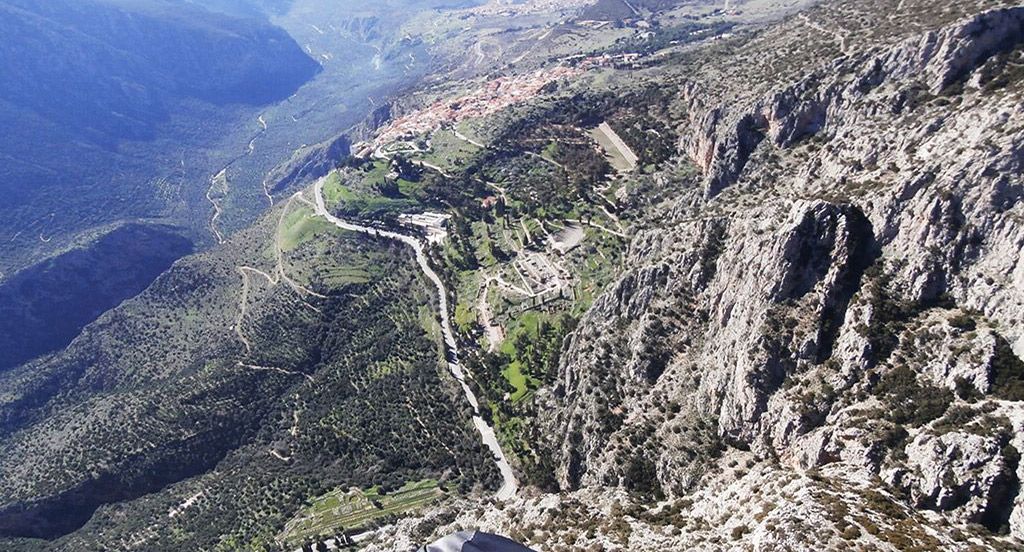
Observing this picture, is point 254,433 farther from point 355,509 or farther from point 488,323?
point 488,323

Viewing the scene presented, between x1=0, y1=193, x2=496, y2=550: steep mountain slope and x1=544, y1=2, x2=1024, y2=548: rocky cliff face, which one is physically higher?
x1=544, y1=2, x2=1024, y2=548: rocky cliff face

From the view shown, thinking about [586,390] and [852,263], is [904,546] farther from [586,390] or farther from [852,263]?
[586,390]

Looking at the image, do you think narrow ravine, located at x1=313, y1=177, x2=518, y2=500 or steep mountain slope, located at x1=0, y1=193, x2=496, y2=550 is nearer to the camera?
narrow ravine, located at x1=313, y1=177, x2=518, y2=500

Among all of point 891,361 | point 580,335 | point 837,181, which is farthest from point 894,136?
point 580,335

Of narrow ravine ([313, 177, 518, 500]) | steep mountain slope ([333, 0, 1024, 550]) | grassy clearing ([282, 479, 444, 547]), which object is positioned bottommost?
grassy clearing ([282, 479, 444, 547])

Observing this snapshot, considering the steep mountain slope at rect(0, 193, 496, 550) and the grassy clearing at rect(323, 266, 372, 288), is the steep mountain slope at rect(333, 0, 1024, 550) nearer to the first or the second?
the steep mountain slope at rect(0, 193, 496, 550)

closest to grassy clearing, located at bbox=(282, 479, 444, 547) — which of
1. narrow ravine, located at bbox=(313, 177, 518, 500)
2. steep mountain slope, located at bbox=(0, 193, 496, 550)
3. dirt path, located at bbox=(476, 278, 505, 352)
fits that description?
steep mountain slope, located at bbox=(0, 193, 496, 550)

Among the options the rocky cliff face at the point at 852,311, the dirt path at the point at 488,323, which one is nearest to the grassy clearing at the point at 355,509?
the rocky cliff face at the point at 852,311

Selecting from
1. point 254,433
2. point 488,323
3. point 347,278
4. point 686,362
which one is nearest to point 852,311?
point 686,362
